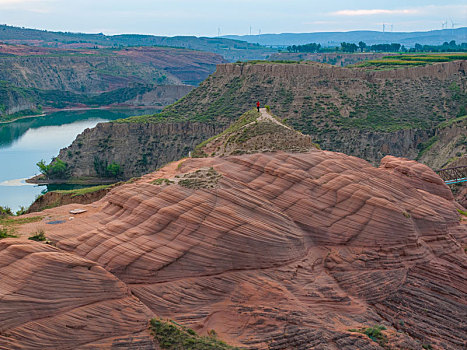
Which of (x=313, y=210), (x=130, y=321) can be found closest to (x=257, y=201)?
(x=313, y=210)

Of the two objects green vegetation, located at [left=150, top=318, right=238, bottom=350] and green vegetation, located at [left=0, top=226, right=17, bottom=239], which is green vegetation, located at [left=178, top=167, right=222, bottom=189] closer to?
green vegetation, located at [left=150, top=318, right=238, bottom=350]

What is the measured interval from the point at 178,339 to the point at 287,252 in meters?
7.69

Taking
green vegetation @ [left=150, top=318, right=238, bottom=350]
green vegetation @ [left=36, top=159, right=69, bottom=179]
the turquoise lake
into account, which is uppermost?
green vegetation @ [left=150, top=318, right=238, bottom=350]

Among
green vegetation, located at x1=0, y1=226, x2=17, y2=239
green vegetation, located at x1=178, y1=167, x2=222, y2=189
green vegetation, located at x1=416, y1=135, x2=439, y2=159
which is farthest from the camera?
green vegetation, located at x1=416, y1=135, x2=439, y2=159

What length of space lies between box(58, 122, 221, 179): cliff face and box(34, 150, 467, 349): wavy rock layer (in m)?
60.6

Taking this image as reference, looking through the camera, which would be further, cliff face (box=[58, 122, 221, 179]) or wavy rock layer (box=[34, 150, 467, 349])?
cliff face (box=[58, 122, 221, 179])

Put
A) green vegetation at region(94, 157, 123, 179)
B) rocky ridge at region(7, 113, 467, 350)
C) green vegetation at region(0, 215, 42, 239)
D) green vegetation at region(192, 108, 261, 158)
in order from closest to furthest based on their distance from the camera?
1. rocky ridge at region(7, 113, 467, 350)
2. green vegetation at region(0, 215, 42, 239)
3. green vegetation at region(192, 108, 261, 158)
4. green vegetation at region(94, 157, 123, 179)

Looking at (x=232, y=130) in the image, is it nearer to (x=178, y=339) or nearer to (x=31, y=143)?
(x=178, y=339)

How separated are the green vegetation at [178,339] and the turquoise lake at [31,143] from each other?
54.6 metres

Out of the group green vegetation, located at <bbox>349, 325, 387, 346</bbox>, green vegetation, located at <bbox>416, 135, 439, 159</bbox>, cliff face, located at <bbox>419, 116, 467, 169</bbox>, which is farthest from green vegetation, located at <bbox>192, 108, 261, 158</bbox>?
green vegetation, located at <bbox>416, 135, 439, 159</bbox>

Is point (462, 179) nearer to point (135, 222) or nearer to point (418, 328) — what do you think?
point (418, 328)

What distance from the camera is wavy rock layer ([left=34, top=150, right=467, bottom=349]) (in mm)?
25891

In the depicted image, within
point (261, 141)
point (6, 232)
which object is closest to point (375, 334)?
point (261, 141)

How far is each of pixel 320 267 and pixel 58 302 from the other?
519 inches
